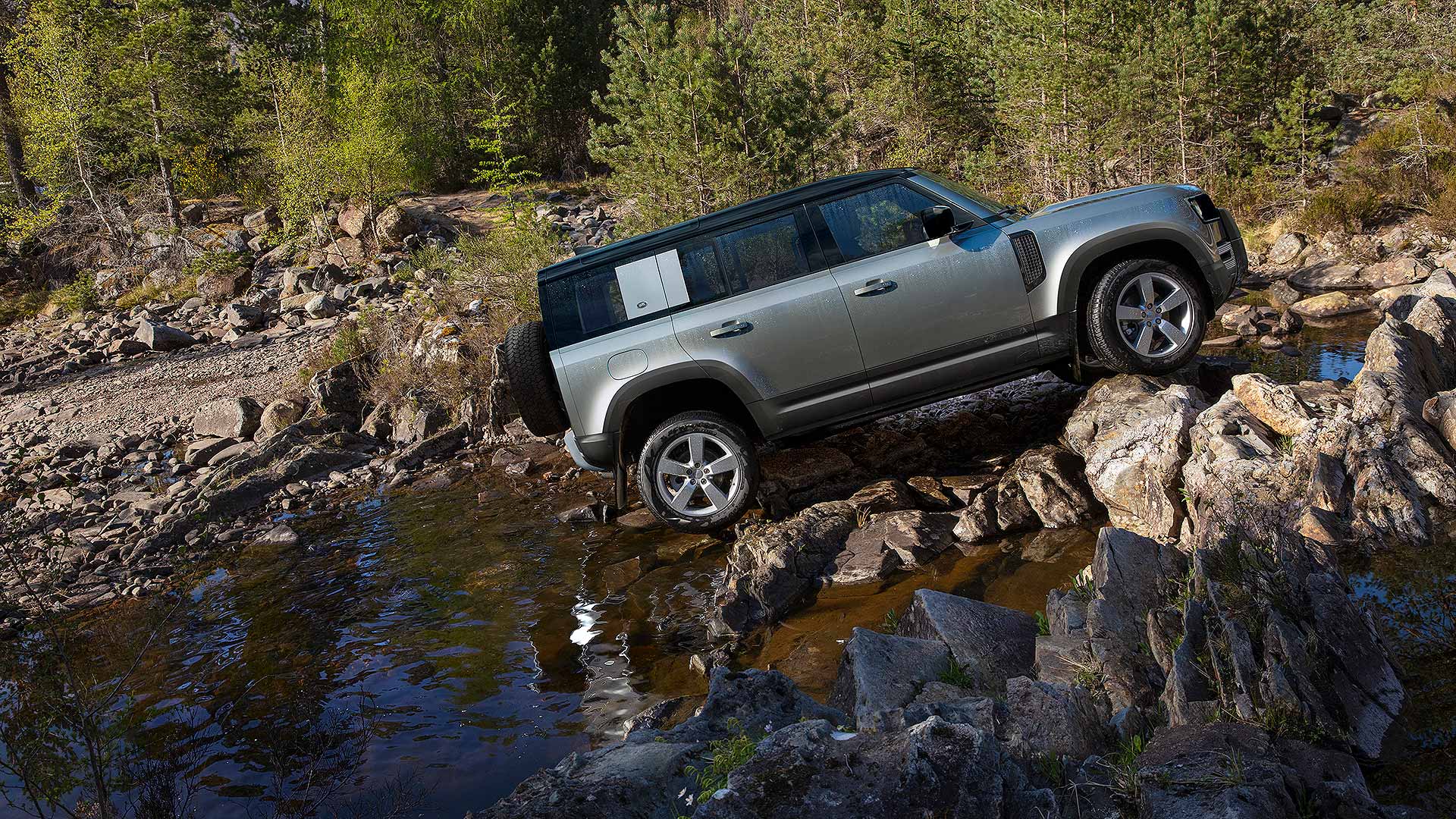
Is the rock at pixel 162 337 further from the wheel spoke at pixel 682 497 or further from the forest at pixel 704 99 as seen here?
the wheel spoke at pixel 682 497

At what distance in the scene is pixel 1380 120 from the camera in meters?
15.6

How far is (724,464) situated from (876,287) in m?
1.61

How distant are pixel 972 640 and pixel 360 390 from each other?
438 inches

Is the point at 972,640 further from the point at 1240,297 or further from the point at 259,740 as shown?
the point at 1240,297

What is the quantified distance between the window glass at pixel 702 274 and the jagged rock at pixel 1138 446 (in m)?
2.68

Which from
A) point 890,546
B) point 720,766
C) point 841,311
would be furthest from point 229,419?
point 720,766

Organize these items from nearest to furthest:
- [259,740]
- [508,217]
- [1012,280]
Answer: [259,740] < [1012,280] < [508,217]

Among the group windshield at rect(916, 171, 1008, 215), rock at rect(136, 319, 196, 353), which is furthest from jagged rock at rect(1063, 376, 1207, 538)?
rock at rect(136, 319, 196, 353)

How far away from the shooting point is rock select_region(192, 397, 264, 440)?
40.7 feet

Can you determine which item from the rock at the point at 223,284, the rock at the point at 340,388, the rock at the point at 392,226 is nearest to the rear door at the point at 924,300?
the rock at the point at 340,388

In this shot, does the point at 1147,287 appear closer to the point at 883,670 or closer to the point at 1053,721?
the point at 883,670

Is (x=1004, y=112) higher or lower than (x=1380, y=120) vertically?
higher

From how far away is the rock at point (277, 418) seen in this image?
12.1m

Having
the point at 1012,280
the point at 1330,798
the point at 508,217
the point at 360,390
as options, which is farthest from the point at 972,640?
the point at 508,217
